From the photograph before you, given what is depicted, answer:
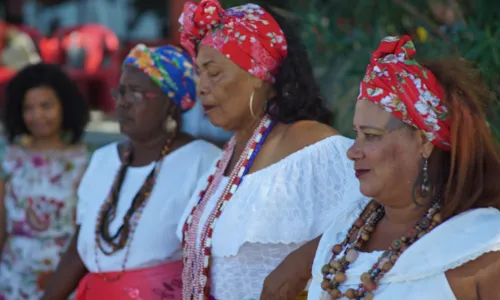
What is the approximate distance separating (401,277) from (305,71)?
47.1 inches

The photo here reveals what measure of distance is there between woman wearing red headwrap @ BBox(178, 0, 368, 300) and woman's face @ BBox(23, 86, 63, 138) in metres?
1.91

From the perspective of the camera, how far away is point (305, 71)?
10.9ft

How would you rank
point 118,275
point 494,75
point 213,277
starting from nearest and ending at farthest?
point 213,277, point 494,75, point 118,275

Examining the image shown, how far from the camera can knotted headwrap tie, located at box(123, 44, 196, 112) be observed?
391 centimetres

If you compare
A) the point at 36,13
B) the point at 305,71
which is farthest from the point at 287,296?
the point at 36,13

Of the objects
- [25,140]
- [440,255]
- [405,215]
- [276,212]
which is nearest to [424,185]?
[405,215]

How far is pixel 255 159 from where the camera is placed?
3.27 metres

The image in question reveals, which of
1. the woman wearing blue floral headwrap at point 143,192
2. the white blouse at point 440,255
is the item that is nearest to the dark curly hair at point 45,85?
the woman wearing blue floral headwrap at point 143,192

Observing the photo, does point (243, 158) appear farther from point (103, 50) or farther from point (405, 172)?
point (103, 50)

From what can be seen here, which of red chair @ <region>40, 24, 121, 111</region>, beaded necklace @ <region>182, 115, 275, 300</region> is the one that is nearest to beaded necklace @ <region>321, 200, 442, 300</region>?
beaded necklace @ <region>182, 115, 275, 300</region>

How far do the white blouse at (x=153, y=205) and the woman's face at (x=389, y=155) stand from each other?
1456 mm

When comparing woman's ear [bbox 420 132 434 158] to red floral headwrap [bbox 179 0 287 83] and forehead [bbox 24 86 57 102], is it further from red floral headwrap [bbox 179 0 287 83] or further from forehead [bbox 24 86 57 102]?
forehead [bbox 24 86 57 102]

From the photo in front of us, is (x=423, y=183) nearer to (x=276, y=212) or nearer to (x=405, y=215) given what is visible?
(x=405, y=215)

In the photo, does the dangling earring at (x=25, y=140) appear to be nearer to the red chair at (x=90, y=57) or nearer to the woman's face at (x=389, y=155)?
the woman's face at (x=389, y=155)
